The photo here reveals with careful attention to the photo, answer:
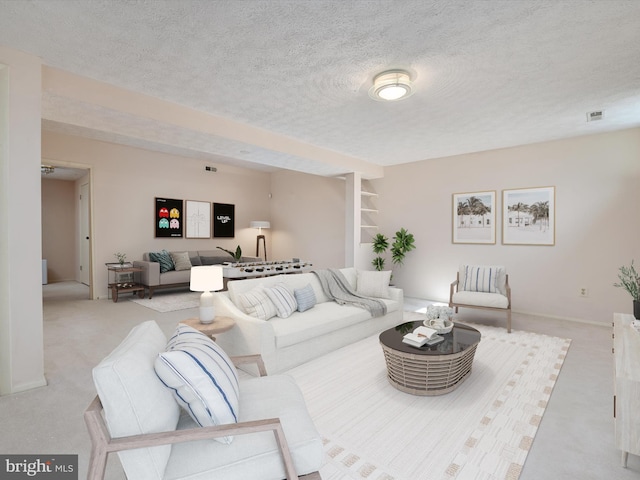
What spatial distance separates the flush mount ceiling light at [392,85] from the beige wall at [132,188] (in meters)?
5.73

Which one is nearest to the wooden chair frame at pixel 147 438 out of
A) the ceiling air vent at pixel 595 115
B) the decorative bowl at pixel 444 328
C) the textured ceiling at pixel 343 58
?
the decorative bowl at pixel 444 328

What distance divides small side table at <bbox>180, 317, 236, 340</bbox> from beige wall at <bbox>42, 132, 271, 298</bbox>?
457cm

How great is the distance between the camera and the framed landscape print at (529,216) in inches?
200

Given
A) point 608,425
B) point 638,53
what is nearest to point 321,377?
point 608,425

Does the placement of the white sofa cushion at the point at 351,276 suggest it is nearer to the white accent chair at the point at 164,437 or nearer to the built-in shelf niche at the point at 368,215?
the built-in shelf niche at the point at 368,215

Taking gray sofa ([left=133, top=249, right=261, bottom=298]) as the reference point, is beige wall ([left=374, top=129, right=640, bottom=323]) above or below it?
above

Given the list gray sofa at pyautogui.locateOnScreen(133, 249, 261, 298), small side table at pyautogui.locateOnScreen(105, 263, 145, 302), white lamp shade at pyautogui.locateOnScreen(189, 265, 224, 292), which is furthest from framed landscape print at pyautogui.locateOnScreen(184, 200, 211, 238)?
white lamp shade at pyautogui.locateOnScreen(189, 265, 224, 292)

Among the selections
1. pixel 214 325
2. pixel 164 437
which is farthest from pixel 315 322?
pixel 164 437

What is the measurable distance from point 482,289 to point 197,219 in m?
6.32

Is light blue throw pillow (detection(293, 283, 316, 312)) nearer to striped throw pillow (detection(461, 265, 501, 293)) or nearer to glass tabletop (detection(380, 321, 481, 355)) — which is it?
glass tabletop (detection(380, 321, 481, 355))

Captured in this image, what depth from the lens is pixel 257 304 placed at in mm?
3270

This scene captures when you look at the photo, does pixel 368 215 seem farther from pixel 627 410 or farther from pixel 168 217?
pixel 627 410

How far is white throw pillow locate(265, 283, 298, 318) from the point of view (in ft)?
11.1

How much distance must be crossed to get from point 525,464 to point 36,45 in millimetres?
4481
